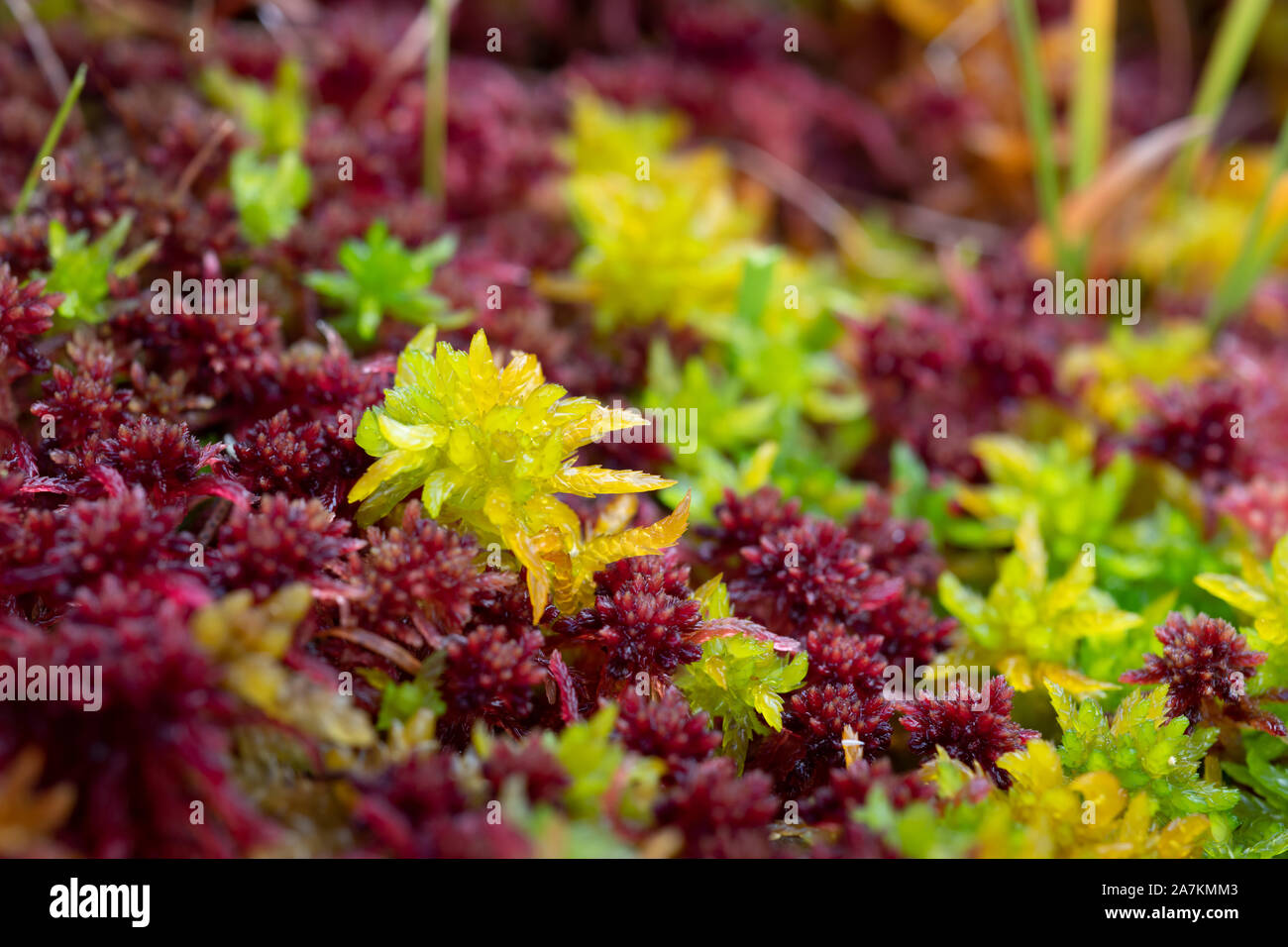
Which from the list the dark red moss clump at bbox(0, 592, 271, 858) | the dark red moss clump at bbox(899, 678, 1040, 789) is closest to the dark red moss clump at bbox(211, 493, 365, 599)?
the dark red moss clump at bbox(0, 592, 271, 858)

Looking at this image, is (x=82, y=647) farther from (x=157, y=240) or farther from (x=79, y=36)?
(x=79, y=36)

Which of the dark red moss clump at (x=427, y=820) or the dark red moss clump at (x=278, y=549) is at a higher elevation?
the dark red moss clump at (x=278, y=549)

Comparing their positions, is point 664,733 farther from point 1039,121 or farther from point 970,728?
point 1039,121

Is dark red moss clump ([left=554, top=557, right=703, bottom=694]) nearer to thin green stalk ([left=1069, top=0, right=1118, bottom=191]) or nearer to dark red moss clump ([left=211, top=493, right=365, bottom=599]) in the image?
dark red moss clump ([left=211, top=493, right=365, bottom=599])

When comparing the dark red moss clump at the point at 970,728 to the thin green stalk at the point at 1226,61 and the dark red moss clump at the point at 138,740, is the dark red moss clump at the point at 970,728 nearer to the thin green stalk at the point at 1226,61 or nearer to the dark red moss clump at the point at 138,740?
the dark red moss clump at the point at 138,740

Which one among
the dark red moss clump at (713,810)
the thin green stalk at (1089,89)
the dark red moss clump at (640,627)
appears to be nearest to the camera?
the dark red moss clump at (713,810)

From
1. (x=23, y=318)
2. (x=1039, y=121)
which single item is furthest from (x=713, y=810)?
(x=1039, y=121)

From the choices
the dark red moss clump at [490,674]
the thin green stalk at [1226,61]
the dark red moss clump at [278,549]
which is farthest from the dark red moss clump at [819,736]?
the thin green stalk at [1226,61]
